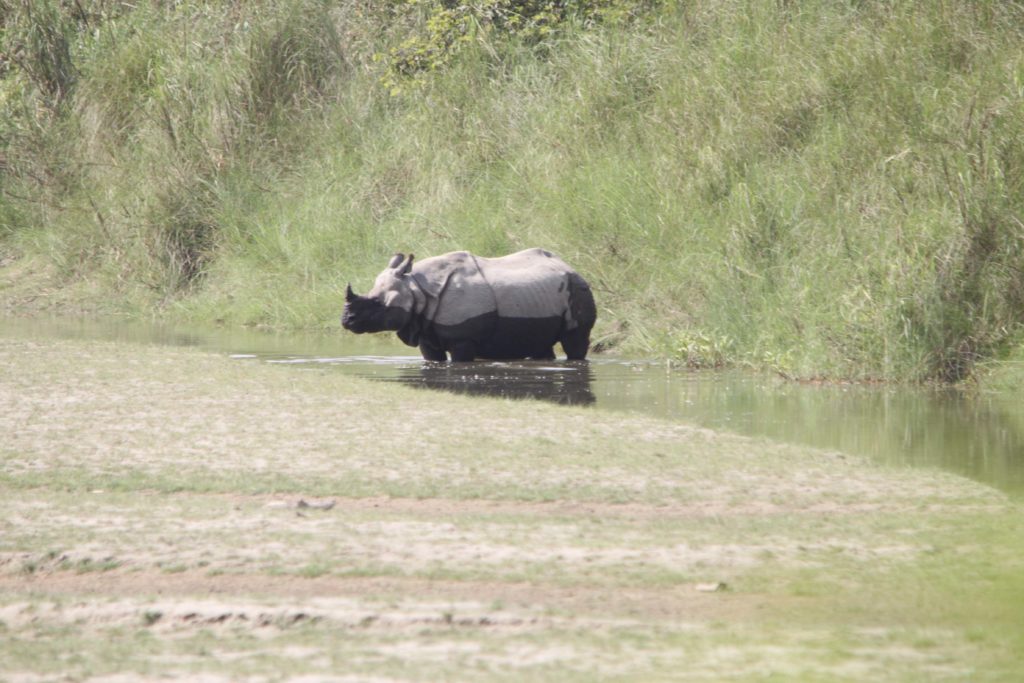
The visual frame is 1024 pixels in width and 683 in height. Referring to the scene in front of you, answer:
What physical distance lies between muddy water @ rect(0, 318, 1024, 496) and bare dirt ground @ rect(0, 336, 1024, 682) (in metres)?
0.66

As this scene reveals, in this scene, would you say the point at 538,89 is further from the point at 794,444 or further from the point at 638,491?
the point at 638,491

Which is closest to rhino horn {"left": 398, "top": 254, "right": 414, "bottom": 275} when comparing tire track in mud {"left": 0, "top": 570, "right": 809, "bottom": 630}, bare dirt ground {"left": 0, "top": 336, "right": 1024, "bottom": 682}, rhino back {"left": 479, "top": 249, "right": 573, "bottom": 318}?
rhino back {"left": 479, "top": 249, "right": 573, "bottom": 318}

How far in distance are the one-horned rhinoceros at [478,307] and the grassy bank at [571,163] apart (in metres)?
0.94

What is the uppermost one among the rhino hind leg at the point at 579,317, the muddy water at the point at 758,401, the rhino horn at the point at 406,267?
the rhino horn at the point at 406,267

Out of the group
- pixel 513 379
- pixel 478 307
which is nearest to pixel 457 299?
pixel 478 307

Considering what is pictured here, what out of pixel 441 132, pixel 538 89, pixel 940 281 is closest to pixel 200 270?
pixel 441 132

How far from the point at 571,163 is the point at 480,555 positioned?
11915 mm

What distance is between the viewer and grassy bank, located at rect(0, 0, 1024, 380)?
12.1 metres

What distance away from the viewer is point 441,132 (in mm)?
19172

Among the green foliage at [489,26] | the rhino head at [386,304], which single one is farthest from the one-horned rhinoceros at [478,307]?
A: the green foliage at [489,26]

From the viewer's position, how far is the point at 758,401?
1032 centimetres

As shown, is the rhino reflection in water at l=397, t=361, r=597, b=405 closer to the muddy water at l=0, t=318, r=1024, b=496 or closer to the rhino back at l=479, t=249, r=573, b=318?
the muddy water at l=0, t=318, r=1024, b=496

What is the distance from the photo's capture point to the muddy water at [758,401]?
8.24 m

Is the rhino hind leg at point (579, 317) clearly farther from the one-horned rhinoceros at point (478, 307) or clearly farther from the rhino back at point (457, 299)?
the rhino back at point (457, 299)
